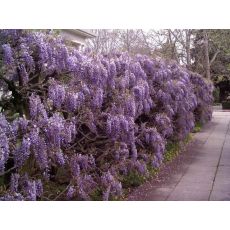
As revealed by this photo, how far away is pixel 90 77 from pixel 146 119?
283cm

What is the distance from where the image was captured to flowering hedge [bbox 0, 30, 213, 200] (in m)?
4.15

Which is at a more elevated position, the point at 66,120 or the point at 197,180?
the point at 66,120

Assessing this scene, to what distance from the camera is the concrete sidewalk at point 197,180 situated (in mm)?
5766

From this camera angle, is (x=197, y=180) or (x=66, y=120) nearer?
(x=66, y=120)

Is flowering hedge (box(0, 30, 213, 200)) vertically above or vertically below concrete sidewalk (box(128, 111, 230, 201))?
above

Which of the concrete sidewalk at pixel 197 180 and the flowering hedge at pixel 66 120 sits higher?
the flowering hedge at pixel 66 120

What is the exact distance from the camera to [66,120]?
4.81m

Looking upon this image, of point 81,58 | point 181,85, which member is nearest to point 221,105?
point 181,85

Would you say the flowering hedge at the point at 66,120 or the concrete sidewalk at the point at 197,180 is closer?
the flowering hedge at the point at 66,120

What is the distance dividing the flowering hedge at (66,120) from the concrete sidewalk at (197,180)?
37cm

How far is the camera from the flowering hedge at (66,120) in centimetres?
415

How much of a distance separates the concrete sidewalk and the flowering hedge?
365 mm

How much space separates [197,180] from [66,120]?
276 centimetres

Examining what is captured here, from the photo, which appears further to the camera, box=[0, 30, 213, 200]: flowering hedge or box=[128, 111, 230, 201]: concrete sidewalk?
box=[128, 111, 230, 201]: concrete sidewalk
